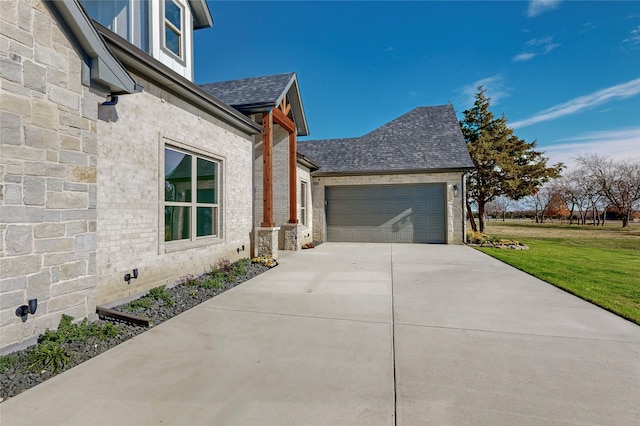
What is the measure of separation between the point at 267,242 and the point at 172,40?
271 inches

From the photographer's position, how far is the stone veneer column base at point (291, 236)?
10.6 metres

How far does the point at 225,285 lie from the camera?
5.57 m

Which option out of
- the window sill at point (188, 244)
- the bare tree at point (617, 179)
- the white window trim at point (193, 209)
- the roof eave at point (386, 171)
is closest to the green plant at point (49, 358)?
the white window trim at point (193, 209)

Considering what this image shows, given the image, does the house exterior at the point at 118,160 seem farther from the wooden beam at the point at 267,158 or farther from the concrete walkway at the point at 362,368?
the concrete walkway at the point at 362,368

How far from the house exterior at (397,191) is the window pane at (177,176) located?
8.56 meters

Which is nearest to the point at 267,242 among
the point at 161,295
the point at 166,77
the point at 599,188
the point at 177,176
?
the point at 177,176

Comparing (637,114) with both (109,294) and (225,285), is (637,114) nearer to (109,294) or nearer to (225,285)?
(225,285)

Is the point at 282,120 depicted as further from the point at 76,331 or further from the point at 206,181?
the point at 76,331

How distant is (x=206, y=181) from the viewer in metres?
6.46

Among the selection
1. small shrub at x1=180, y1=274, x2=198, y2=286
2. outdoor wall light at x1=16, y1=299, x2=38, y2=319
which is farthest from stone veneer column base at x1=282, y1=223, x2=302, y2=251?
outdoor wall light at x1=16, y1=299, x2=38, y2=319

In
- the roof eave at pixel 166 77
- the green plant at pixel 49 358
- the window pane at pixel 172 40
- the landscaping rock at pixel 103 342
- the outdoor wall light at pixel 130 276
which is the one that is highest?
the window pane at pixel 172 40

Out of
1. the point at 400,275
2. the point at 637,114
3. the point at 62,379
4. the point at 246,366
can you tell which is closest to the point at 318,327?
the point at 246,366

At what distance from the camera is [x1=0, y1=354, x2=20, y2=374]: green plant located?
242 cm

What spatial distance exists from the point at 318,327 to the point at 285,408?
1546 mm
